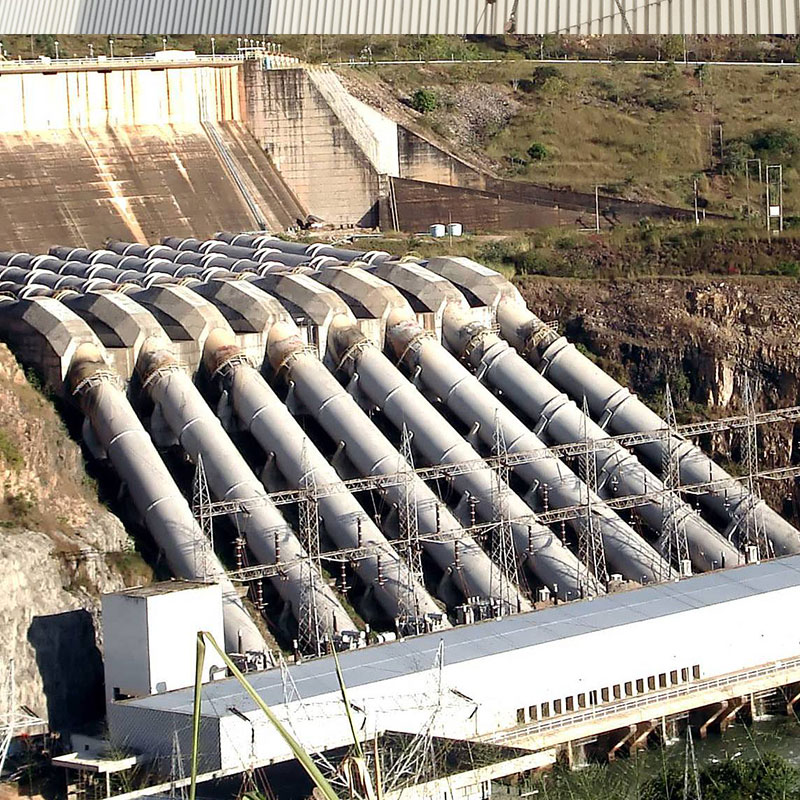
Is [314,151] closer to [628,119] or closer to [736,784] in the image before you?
[628,119]

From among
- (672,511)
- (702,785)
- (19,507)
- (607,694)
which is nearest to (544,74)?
(672,511)

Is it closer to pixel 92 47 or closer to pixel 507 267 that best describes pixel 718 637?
pixel 507 267

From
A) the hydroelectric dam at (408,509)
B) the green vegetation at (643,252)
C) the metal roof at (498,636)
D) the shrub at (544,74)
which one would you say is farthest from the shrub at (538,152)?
the metal roof at (498,636)

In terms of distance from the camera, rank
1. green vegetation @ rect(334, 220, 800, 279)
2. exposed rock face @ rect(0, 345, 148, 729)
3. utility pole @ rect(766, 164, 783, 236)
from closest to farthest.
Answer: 1. exposed rock face @ rect(0, 345, 148, 729)
2. green vegetation @ rect(334, 220, 800, 279)
3. utility pole @ rect(766, 164, 783, 236)

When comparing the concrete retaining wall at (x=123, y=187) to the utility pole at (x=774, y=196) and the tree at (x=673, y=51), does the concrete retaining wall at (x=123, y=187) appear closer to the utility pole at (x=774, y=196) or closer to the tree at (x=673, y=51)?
the utility pole at (x=774, y=196)

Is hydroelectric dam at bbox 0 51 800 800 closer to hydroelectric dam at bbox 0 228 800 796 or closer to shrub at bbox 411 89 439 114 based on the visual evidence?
hydroelectric dam at bbox 0 228 800 796

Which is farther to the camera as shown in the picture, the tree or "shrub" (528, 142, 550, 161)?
the tree

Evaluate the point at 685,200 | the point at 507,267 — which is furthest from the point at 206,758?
the point at 685,200

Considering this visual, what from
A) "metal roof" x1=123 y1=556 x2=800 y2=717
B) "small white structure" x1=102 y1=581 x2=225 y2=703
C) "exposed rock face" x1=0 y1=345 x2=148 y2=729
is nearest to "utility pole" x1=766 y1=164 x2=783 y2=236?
"metal roof" x1=123 y1=556 x2=800 y2=717
